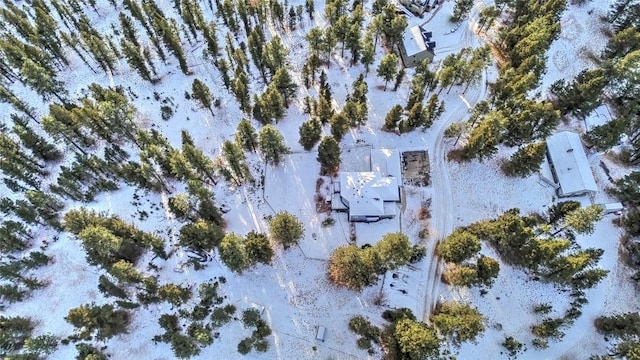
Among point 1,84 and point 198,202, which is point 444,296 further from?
point 1,84

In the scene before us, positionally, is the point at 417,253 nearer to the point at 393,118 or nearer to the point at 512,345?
the point at 512,345

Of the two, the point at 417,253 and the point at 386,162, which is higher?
the point at 386,162

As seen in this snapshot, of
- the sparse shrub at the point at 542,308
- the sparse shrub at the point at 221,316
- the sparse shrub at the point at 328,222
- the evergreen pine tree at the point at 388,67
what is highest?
the evergreen pine tree at the point at 388,67

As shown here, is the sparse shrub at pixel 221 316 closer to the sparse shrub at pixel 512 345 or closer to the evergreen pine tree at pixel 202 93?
the evergreen pine tree at pixel 202 93

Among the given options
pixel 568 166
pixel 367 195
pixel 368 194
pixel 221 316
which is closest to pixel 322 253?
pixel 367 195

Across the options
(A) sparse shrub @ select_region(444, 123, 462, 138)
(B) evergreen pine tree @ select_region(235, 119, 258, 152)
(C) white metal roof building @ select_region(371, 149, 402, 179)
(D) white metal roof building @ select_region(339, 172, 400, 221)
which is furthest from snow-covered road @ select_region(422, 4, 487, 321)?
(B) evergreen pine tree @ select_region(235, 119, 258, 152)

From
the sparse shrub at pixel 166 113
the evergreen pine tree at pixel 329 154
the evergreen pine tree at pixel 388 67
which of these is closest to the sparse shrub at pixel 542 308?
the evergreen pine tree at pixel 329 154

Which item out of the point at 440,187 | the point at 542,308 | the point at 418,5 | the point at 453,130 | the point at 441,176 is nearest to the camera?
the point at 542,308
